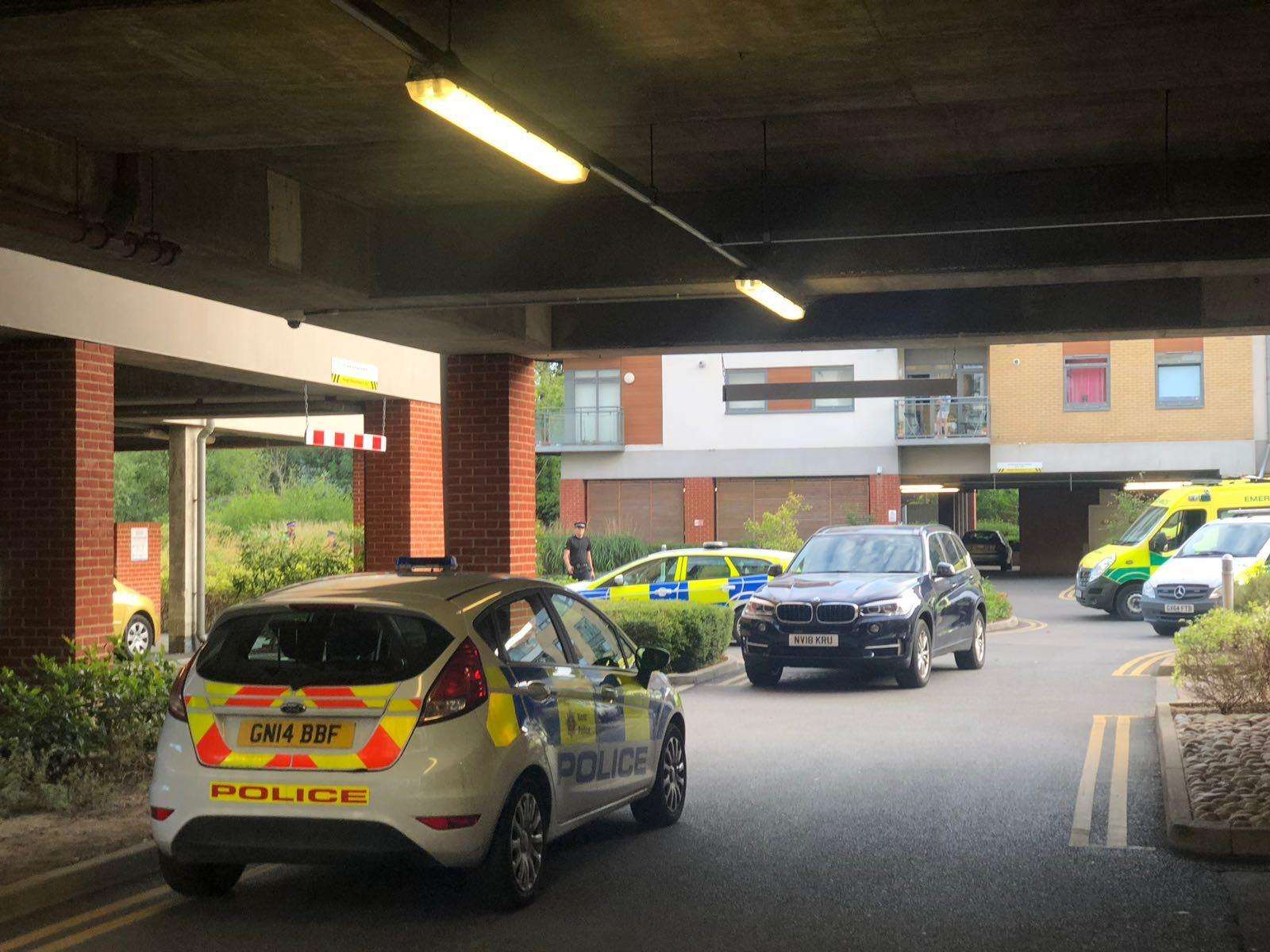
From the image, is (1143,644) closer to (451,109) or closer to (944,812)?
(944,812)

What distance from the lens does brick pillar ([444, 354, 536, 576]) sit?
56.4 ft

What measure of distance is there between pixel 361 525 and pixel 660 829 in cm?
1381

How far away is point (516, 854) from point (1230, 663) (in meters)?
8.55

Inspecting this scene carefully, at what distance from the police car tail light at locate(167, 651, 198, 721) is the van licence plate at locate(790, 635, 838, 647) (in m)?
10.6

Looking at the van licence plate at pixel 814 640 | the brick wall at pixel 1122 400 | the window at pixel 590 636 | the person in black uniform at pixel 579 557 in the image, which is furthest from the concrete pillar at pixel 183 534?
the brick wall at pixel 1122 400

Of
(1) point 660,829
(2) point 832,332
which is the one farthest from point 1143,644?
(1) point 660,829

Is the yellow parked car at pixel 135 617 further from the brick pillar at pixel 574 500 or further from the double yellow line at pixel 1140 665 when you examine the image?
the brick pillar at pixel 574 500

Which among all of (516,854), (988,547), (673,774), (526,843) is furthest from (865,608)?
(988,547)

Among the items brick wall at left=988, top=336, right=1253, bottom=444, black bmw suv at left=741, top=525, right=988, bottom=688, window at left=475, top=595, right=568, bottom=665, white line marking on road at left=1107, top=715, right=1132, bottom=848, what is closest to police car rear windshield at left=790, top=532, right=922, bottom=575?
black bmw suv at left=741, top=525, right=988, bottom=688

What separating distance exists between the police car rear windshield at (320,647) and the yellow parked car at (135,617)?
51.4 ft

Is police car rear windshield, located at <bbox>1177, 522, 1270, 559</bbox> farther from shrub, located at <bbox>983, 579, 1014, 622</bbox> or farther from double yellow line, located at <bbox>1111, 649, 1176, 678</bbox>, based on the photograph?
double yellow line, located at <bbox>1111, 649, 1176, 678</bbox>

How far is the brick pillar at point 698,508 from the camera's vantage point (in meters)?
50.2

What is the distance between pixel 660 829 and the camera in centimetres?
972

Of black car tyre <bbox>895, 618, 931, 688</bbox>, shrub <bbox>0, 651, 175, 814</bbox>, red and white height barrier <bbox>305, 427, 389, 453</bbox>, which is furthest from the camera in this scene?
red and white height barrier <bbox>305, 427, 389, 453</bbox>
